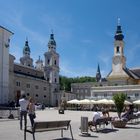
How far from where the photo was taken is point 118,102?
2547cm

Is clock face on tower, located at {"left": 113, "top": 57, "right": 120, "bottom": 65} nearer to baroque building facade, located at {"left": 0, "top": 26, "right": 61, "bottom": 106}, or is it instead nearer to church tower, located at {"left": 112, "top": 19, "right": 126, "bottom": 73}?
church tower, located at {"left": 112, "top": 19, "right": 126, "bottom": 73}

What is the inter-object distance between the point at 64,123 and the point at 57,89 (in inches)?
3479

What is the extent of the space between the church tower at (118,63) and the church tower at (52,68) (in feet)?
84.2

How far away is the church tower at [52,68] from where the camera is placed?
331 ft

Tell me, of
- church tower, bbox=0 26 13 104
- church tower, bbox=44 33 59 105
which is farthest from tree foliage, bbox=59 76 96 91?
church tower, bbox=0 26 13 104

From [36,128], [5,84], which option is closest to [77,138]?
[36,128]

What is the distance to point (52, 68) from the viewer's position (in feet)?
334

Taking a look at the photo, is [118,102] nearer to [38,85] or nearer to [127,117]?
[127,117]

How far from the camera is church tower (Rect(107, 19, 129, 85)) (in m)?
78.6

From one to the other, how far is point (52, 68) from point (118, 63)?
27144mm

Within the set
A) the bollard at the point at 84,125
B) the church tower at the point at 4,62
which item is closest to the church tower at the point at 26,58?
the church tower at the point at 4,62

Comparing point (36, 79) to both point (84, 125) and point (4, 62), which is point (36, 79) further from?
point (84, 125)

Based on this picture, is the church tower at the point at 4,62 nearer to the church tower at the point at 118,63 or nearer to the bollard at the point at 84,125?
the church tower at the point at 118,63

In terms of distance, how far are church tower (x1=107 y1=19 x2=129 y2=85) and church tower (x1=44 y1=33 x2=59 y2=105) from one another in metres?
25.7
